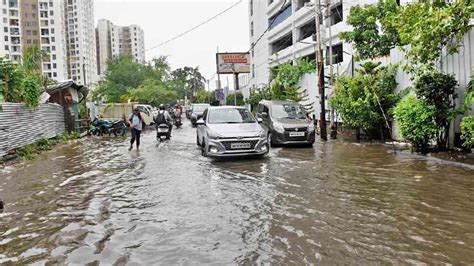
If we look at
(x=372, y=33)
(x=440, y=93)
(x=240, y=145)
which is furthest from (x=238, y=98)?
(x=440, y=93)

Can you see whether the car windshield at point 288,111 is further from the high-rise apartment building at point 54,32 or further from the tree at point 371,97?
the high-rise apartment building at point 54,32

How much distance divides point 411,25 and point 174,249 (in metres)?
8.72

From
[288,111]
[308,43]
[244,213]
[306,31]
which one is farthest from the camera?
[306,31]

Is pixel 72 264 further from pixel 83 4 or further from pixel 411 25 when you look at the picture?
pixel 83 4

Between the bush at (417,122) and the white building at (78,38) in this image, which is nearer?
the bush at (417,122)

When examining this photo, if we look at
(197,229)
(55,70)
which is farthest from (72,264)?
(55,70)

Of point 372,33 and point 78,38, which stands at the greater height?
point 78,38

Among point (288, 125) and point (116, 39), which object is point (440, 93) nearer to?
point (288, 125)

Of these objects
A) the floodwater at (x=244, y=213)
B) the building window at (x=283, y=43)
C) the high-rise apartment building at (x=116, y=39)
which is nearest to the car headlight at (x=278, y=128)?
the floodwater at (x=244, y=213)

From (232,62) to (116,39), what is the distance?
68845 millimetres

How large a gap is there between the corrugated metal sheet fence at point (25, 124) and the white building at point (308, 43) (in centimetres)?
1155

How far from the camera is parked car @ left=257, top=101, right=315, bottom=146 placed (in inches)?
568

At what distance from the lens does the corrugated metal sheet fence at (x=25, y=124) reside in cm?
1316

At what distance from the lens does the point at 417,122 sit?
10867 millimetres
